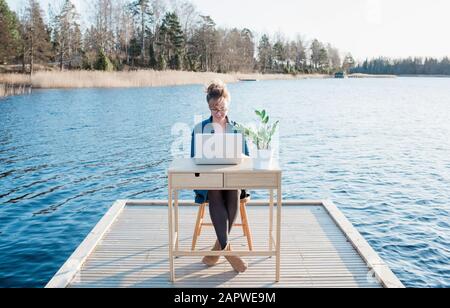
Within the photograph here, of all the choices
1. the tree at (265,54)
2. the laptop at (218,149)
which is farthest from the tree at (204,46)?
the laptop at (218,149)

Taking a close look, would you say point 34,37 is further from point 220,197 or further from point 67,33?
point 220,197

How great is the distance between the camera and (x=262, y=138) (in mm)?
2938

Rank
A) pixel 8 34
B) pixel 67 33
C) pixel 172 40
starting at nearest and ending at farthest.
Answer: pixel 8 34, pixel 67 33, pixel 172 40

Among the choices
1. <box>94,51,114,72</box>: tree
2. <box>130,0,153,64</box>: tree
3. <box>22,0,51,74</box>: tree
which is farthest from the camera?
<box>130,0,153,64</box>: tree

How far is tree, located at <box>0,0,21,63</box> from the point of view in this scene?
26.3 m

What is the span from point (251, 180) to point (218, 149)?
0.28 m

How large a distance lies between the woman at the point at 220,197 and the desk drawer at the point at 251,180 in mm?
239

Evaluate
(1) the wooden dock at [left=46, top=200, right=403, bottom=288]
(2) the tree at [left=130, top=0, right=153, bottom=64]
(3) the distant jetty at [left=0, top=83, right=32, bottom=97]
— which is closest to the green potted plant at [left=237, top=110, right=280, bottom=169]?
(1) the wooden dock at [left=46, top=200, right=403, bottom=288]

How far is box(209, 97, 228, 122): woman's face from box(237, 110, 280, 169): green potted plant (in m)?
0.19

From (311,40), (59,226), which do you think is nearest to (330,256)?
(59,226)

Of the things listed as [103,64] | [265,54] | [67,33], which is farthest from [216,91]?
[265,54]

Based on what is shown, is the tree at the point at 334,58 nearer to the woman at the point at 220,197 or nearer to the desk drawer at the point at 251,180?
the woman at the point at 220,197

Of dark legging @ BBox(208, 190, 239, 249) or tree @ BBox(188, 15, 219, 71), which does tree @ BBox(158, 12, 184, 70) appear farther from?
dark legging @ BBox(208, 190, 239, 249)

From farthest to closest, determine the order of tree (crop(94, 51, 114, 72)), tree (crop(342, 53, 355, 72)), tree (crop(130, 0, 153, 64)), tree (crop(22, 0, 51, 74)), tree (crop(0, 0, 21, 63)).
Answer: tree (crop(342, 53, 355, 72))
tree (crop(130, 0, 153, 64))
tree (crop(22, 0, 51, 74))
tree (crop(94, 51, 114, 72))
tree (crop(0, 0, 21, 63))
